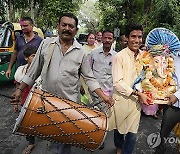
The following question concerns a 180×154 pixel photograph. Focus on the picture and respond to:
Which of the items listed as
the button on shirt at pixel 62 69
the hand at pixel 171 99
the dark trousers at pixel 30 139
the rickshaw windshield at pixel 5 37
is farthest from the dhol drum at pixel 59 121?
the rickshaw windshield at pixel 5 37

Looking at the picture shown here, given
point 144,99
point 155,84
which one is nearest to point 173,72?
point 155,84

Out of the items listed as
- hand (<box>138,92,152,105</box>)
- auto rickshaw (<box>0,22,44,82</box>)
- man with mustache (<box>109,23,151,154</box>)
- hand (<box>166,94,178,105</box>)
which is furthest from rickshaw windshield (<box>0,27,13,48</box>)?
hand (<box>166,94,178,105</box>)

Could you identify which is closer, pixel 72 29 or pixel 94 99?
pixel 72 29

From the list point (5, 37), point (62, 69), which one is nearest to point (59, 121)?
point (62, 69)

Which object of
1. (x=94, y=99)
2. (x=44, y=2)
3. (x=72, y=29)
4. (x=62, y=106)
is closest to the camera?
(x=62, y=106)

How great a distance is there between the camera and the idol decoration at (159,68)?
263 cm

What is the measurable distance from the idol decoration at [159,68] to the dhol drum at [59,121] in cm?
65

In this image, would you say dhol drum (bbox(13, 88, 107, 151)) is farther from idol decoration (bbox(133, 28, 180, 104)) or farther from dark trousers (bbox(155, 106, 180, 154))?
dark trousers (bbox(155, 106, 180, 154))

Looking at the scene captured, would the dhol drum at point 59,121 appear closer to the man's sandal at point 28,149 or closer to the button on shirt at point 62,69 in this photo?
the button on shirt at point 62,69

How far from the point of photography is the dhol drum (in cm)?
210

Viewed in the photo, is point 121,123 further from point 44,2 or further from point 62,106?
point 44,2

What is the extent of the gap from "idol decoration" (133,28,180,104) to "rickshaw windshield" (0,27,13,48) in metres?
4.84

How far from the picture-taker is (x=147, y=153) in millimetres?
3543

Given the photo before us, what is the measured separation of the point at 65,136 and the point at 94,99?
167 cm
